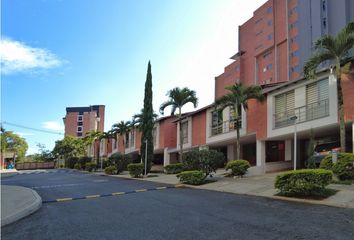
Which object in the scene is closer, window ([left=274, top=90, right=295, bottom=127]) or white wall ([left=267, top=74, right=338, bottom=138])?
white wall ([left=267, top=74, right=338, bottom=138])

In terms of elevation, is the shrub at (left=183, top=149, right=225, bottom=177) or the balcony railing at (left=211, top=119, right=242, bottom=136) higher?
the balcony railing at (left=211, top=119, right=242, bottom=136)

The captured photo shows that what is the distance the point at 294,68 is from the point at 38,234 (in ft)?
211

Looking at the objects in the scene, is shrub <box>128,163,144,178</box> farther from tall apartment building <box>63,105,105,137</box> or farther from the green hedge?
tall apartment building <box>63,105,105,137</box>

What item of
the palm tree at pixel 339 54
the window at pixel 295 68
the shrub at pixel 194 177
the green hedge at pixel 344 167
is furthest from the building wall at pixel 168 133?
the window at pixel 295 68

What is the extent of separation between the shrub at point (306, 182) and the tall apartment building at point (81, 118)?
14009cm

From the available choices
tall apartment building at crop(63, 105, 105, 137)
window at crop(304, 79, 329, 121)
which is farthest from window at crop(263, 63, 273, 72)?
tall apartment building at crop(63, 105, 105, 137)

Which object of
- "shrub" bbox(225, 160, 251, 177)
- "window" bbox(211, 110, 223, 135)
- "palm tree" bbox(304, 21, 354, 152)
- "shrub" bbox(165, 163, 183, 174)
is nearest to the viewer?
"palm tree" bbox(304, 21, 354, 152)

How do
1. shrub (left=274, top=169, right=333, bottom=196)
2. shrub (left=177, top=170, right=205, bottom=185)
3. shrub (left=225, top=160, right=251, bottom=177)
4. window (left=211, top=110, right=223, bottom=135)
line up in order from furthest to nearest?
window (left=211, top=110, right=223, bottom=135), shrub (left=225, top=160, right=251, bottom=177), shrub (left=177, top=170, right=205, bottom=185), shrub (left=274, top=169, right=333, bottom=196)

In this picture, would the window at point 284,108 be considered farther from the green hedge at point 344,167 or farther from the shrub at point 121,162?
the shrub at point 121,162

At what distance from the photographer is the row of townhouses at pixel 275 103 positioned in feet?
71.1

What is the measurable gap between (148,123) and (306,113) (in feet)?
49.9

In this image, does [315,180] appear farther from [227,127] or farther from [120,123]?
[120,123]

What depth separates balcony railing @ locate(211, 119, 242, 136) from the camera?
98.0ft

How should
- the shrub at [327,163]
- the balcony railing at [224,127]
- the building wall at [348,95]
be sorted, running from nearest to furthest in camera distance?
the shrub at [327,163], the building wall at [348,95], the balcony railing at [224,127]
